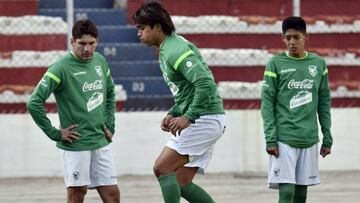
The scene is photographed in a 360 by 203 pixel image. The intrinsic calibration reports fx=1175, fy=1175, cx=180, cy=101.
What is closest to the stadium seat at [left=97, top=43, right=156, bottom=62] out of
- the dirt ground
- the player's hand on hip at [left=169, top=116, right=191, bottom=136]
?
the dirt ground

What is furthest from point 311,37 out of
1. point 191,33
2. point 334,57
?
point 191,33

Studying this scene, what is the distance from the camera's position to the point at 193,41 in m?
15.9

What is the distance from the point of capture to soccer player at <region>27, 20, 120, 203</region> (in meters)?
9.16

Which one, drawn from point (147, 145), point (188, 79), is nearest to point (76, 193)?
point (188, 79)

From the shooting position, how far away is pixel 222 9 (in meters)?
16.3

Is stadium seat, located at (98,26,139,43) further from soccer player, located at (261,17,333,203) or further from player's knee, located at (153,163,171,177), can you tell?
player's knee, located at (153,163,171,177)

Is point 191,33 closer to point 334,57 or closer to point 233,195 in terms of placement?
point 334,57

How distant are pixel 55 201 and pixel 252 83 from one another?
4204mm

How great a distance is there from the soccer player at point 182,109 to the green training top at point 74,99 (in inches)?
29.2

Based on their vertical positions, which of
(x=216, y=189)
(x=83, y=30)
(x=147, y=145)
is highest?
(x=83, y=30)

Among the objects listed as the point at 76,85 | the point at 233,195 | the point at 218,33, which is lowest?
the point at 233,195

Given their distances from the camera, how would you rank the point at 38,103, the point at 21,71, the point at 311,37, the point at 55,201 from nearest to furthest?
1. the point at 38,103
2. the point at 55,201
3. the point at 21,71
4. the point at 311,37

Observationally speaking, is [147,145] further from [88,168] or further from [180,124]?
[180,124]

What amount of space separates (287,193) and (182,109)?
116cm
